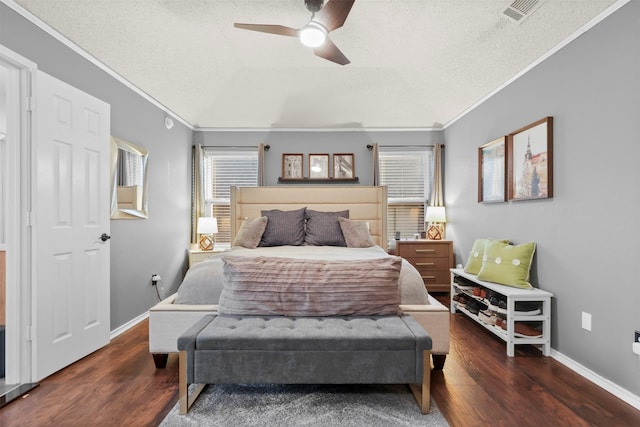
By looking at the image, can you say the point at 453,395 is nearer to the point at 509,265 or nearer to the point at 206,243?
the point at 509,265

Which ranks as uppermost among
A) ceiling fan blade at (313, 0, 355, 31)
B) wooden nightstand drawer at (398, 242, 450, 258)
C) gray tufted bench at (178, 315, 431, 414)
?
ceiling fan blade at (313, 0, 355, 31)

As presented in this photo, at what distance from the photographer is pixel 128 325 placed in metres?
3.16

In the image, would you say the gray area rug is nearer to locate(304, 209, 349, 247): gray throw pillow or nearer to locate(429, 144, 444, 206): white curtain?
locate(304, 209, 349, 247): gray throw pillow

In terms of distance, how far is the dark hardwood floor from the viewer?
5.68 ft

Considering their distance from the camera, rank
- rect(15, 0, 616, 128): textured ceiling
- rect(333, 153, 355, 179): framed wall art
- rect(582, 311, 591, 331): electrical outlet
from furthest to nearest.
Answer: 1. rect(333, 153, 355, 179): framed wall art
2. rect(15, 0, 616, 128): textured ceiling
3. rect(582, 311, 591, 331): electrical outlet

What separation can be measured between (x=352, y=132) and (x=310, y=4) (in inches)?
97.8

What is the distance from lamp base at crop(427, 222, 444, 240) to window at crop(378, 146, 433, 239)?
0.32m

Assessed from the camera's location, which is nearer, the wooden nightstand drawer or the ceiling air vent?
the ceiling air vent

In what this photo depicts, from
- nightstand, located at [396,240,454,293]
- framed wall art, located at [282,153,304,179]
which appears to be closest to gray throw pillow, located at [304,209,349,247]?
nightstand, located at [396,240,454,293]

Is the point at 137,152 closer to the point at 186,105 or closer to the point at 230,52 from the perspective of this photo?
the point at 186,105

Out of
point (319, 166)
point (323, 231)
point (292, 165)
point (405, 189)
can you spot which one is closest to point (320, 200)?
point (319, 166)

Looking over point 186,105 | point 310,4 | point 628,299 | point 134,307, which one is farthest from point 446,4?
point 134,307

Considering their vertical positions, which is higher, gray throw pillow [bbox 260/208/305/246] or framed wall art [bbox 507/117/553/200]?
framed wall art [bbox 507/117/553/200]

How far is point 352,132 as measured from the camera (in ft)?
16.1
